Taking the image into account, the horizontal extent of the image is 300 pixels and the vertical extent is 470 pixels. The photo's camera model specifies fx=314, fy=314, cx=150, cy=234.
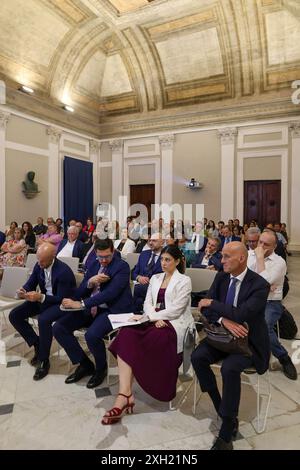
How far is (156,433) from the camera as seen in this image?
2.16m

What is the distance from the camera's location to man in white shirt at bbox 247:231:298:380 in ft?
9.68

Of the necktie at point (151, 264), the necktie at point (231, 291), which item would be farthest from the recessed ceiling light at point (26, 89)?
the necktie at point (231, 291)

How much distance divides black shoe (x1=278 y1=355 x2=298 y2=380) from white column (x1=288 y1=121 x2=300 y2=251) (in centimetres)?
901

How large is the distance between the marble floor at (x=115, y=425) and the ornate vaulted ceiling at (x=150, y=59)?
981cm

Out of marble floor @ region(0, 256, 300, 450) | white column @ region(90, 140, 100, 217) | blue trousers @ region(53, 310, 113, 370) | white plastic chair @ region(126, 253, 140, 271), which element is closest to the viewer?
marble floor @ region(0, 256, 300, 450)

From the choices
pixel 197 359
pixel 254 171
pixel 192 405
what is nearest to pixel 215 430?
pixel 192 405

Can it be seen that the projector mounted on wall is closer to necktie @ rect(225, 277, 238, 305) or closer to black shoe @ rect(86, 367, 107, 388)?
black shoe @ rect(86, 367, 107, 388)

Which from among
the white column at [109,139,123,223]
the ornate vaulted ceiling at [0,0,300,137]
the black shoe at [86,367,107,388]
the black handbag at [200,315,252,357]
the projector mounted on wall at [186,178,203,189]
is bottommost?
the black shoe at [86,367,107,388]

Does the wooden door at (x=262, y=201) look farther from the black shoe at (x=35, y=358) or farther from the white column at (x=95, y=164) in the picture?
the black shoe at (x=35, y=358)

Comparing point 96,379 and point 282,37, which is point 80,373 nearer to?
point 96,379

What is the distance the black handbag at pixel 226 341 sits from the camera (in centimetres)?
207

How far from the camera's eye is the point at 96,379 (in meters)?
2.80

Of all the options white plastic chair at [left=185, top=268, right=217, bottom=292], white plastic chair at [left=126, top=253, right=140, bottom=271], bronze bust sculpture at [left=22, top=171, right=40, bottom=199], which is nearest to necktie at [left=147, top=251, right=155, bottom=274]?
white plastic chair at [left=185, top=268, right=217, bottom=292]
